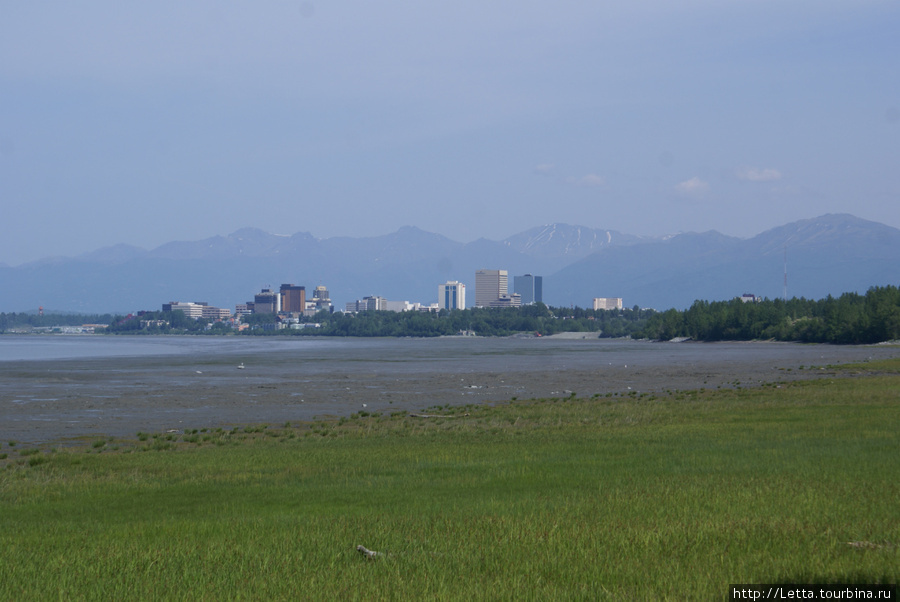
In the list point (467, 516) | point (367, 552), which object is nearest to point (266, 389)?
point (467, 516)

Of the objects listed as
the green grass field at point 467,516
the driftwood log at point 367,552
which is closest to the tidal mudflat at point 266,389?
the green grass field at point 467,516

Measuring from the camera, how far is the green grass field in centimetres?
1184

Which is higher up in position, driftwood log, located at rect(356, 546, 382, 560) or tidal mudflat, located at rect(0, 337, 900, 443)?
driftwood log, located at rect(356, 546, 382, 560)

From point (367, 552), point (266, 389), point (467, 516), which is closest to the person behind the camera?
point (367, 552)

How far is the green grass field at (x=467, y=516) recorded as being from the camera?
11.8 m

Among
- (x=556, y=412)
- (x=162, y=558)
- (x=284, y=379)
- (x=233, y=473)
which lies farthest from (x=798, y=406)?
(x=284, y=379)

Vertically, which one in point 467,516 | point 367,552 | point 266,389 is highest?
point 367,552

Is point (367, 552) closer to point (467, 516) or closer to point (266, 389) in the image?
point (467, 516)

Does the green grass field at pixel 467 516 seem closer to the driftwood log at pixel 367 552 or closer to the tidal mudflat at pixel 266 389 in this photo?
the driftwood log at pixel 367 552

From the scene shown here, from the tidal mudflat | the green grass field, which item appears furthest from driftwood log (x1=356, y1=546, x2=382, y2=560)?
the tidal mudflat

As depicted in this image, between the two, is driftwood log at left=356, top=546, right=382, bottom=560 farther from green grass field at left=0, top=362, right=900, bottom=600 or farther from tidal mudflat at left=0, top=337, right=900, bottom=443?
tidal mudflat at left=0, top=337, right=900, bottom=443

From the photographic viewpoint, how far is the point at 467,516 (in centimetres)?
1641

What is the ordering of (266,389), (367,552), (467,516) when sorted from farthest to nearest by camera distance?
(266,389), (467,516), (367,552)

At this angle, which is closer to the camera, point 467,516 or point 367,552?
point 367,552
